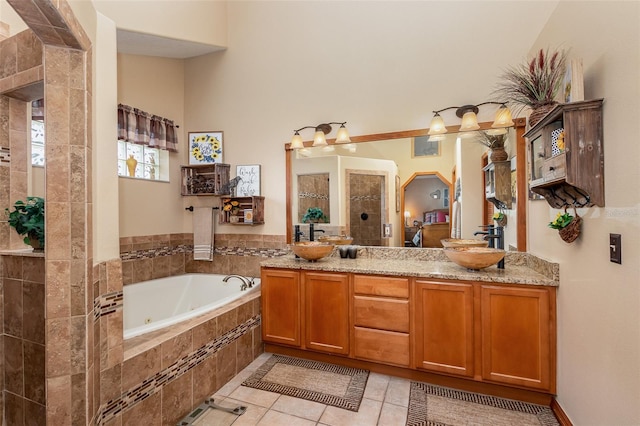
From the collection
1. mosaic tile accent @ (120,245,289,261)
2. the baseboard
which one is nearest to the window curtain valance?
mosaic tile accent @ (120,245,289,261)

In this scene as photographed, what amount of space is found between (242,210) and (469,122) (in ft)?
7.85

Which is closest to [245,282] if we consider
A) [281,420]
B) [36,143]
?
[281,420]

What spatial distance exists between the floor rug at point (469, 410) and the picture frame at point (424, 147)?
6.23 ft

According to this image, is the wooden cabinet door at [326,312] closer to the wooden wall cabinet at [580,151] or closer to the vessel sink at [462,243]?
the vessel sink at [462,243]

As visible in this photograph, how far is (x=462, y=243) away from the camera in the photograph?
98.1 inches

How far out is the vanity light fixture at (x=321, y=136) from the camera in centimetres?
292

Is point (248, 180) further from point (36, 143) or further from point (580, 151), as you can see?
point (580, 151)

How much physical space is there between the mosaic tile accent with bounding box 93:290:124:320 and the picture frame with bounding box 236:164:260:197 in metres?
1.84

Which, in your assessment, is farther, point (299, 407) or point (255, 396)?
point (255, 396)

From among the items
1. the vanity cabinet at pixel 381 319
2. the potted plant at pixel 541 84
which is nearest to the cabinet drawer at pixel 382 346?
the vanity cabinet at pixel 381 319

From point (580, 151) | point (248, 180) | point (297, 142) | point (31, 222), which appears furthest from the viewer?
point (248, 180)

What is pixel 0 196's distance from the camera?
186 cm

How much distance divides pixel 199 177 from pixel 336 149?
5.51ft

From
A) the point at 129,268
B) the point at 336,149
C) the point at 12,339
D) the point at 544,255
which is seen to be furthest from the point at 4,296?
the point at 544,255
